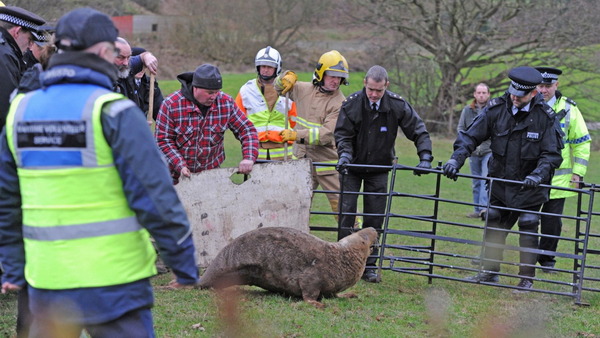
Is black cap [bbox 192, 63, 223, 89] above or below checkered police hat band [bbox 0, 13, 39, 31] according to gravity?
below

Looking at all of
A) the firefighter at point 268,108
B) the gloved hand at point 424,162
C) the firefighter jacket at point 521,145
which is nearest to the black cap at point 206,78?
the firefighter at point 268,108

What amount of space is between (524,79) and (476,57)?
23.9 metres

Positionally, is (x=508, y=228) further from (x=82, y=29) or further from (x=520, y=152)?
(x=82, y=29)

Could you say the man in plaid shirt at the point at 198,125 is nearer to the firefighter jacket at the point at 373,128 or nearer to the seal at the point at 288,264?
the firefighter jacket at the point at 373,128

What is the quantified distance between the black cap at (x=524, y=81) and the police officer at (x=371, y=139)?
41.1 inches

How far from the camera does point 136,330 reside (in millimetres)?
3639

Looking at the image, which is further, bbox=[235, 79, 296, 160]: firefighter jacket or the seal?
bbox=[235, 79, 296, 160]: firefighter jacket

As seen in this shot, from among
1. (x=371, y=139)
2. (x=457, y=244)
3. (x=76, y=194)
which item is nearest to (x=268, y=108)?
(x=371, y=139)

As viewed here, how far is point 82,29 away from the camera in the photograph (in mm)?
3625

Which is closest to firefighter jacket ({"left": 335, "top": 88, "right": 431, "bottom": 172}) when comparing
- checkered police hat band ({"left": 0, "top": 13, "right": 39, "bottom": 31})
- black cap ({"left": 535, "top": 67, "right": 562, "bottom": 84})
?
black cap ({"left": 535, "top": 67, "right": 562, "bottom": 84})

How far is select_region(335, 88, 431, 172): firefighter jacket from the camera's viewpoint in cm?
850

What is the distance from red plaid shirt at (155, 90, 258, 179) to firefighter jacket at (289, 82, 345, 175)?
36.9 inches

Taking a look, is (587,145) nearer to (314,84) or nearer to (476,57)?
(314,84)

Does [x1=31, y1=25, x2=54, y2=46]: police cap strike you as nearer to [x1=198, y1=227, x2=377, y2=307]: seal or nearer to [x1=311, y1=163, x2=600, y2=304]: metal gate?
[x1=198, y1=227, x2=377, y2=307]: seal
